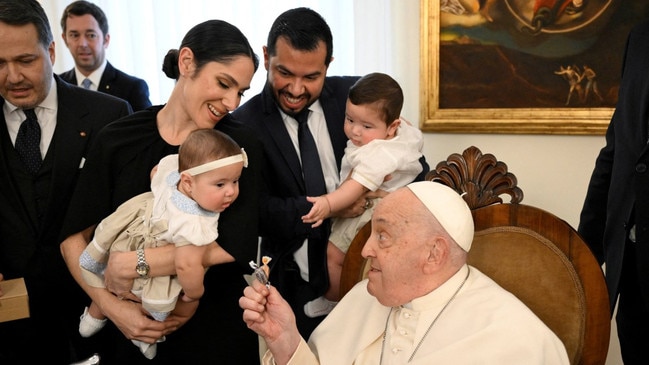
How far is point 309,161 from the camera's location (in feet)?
9.67

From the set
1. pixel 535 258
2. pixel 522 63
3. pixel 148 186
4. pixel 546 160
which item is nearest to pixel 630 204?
pixel 535 258

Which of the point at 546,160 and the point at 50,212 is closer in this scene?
the point at 50,212

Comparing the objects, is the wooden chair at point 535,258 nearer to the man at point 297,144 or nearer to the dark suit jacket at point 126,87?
the man at point 297,144

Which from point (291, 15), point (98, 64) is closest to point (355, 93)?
point (291, 15)

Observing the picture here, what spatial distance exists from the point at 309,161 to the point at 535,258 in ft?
3.93

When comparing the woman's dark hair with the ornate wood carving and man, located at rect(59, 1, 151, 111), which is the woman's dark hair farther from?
man, located at rect(59, 1, 151, 111)

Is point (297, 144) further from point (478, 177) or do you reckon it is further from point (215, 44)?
point (478, 177)

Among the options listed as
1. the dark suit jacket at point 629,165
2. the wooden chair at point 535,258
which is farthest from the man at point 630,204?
the wooden chair at point 535,258

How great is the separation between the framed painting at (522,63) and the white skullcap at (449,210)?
1994 mm

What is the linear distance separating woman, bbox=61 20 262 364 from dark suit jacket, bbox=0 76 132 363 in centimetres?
35

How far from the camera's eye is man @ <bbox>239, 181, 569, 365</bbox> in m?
1.97

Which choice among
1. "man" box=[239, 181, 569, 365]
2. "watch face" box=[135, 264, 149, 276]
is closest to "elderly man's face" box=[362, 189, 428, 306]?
"man" box=[239, 181, 569, 365]

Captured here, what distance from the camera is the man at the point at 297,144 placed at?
2.81m

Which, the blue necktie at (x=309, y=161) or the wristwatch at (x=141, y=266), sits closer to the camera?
the wristwatch at (x=141, y=266)
